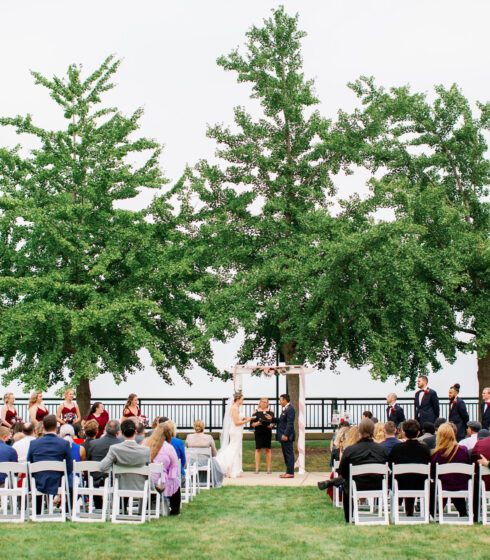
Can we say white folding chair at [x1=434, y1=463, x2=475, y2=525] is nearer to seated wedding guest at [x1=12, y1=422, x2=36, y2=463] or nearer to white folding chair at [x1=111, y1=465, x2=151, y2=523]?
white folding chair at [x1=111, y1=465, x2=151, y2=523]

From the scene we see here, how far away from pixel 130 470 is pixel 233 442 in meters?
8.99

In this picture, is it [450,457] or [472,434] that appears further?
[472,434]

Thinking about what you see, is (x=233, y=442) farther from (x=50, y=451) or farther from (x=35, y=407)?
(x=50, y=451)

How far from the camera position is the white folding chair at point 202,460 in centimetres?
1986

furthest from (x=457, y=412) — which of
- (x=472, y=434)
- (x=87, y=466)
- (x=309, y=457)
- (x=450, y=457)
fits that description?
(x=87, y=466)

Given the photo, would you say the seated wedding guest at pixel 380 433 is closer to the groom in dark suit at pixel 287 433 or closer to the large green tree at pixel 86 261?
the groom in dark suit at pixel 287 433

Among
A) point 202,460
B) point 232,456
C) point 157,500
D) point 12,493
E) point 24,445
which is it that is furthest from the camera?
point 232,456

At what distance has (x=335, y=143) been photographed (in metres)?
28.1

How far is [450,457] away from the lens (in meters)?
14.7

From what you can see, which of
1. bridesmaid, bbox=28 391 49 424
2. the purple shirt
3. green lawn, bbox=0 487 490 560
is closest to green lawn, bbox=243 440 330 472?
bridesmaid, bbox=28 391 49 424

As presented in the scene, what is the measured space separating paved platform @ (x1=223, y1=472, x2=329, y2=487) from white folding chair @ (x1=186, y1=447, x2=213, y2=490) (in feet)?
2.59

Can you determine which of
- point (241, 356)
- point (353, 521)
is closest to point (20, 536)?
point (353, 521)

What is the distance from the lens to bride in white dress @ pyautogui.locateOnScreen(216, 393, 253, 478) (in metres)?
22.9

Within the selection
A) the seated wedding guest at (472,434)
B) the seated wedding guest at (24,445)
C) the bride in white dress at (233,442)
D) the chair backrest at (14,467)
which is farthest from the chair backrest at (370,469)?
the bride in white dress at (233,442)
